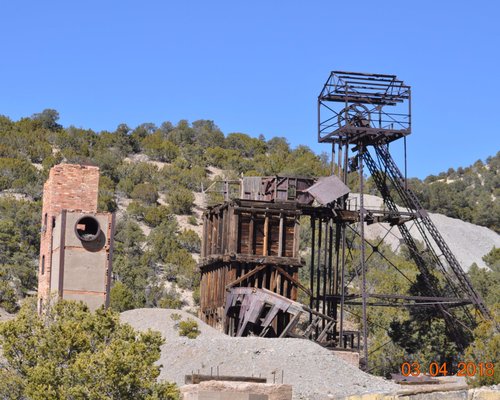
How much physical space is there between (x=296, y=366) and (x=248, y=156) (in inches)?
3211

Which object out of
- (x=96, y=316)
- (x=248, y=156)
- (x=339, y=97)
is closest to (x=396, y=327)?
(x=339, y=97)

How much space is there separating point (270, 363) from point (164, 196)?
193 feet

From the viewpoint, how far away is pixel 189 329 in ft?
135

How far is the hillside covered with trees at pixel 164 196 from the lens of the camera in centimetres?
5633

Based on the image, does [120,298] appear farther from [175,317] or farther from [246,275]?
[175,317]

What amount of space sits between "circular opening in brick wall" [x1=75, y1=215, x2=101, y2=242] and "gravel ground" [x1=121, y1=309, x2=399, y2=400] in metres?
4.40

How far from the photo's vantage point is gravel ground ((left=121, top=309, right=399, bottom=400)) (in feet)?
111

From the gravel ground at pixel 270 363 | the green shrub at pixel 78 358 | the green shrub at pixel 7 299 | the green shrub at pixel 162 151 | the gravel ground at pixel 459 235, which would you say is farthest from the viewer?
the green shrub at pixel 162 151

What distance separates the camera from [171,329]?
41781 millimetres

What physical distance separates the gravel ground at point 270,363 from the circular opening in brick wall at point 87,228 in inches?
173

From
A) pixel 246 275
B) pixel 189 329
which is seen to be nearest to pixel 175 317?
pixel 189 329

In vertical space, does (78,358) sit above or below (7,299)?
below
